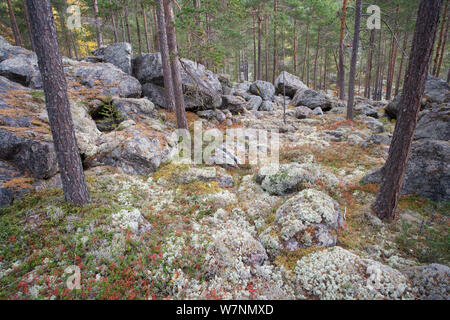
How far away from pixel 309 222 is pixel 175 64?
37.0 ft

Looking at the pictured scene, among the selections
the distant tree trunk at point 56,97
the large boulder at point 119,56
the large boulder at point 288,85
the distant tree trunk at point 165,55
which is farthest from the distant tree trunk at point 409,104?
the large boulder at point 288,85

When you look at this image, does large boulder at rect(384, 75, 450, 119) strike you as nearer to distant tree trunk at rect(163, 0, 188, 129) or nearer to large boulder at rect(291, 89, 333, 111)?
large boulder at rect(291, 89, 333, 111)

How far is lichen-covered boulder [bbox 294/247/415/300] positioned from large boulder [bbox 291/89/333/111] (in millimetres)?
23497

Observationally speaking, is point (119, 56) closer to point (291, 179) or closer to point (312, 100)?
point (291, 179)

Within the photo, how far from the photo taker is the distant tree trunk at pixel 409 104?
19.1 feet

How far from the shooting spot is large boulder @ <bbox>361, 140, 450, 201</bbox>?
8.10 metres

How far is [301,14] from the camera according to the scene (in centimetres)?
2825

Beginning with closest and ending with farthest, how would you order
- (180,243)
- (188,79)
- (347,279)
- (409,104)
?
(347,279) < (180,243) < (409,104) < (188,79)

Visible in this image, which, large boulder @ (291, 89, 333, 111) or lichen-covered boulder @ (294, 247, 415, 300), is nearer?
lichen-covered boulder @ (294, 247, 415, 300)

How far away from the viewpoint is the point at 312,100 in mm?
26391

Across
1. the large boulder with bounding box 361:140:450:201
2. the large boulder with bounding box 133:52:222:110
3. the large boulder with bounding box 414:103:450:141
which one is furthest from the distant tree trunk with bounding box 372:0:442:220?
the large boulder with bounding box 133:52:222:110

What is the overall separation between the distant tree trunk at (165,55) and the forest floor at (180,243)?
9186mm

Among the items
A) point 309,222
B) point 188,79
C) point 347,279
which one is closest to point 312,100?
A: point 188,79

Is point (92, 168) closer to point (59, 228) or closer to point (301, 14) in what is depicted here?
point (59, 228)
